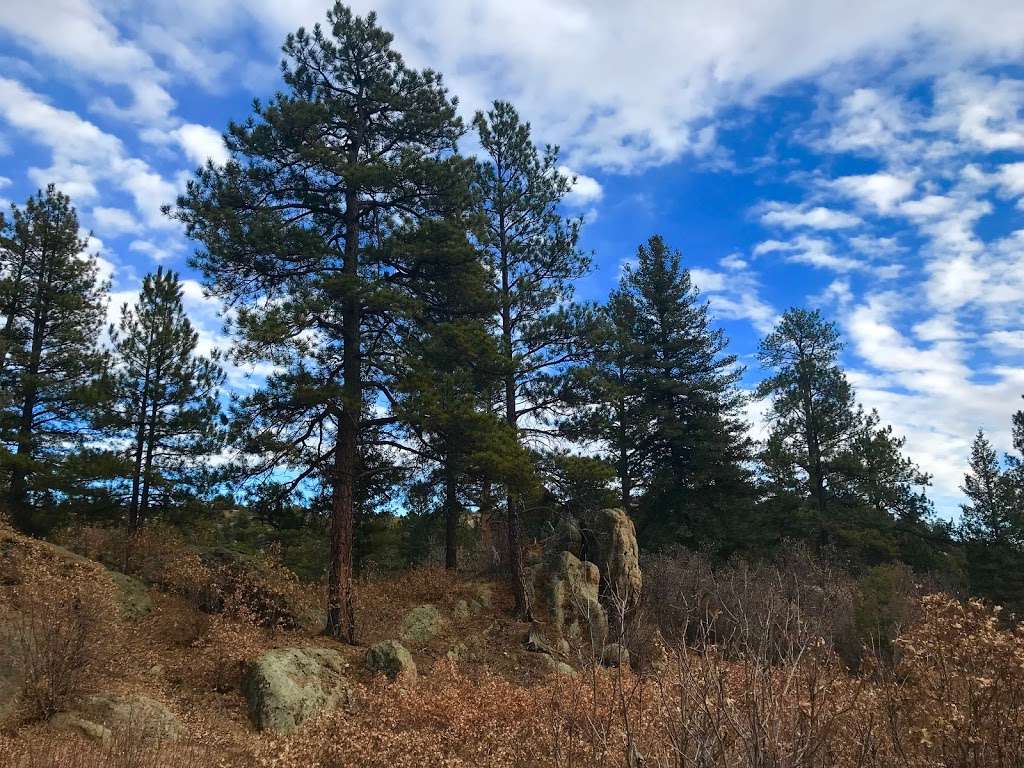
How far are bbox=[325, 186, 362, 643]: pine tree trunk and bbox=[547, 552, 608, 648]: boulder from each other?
585cm

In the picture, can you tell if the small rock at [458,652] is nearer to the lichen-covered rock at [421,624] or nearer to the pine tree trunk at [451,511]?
the lichen-covered rock at [421,624]

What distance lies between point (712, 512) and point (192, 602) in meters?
18.6

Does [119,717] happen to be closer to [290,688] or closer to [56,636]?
[56,636]

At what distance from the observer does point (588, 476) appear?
1681cm

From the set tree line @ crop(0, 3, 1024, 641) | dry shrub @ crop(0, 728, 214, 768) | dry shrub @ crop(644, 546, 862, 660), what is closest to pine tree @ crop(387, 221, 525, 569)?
tree line @ crop(0, 3, 1024, 641)

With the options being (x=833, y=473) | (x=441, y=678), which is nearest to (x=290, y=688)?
(x=441, y=678)

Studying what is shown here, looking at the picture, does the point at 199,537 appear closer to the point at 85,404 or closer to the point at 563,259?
the point at 85,404

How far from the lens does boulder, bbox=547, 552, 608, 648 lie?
54.7ft

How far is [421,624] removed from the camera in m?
15.4

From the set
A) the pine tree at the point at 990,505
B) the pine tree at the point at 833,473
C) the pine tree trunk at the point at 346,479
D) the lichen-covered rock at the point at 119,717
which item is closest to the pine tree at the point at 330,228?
the pine tree trunk at the point at 346,479

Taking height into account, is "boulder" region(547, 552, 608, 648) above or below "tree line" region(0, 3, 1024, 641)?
below

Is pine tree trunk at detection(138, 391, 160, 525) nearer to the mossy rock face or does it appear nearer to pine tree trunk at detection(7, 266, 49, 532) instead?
pine tree trunk at detection(7, 266, 49, 532)

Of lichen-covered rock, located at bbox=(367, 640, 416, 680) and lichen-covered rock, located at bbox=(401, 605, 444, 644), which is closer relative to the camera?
lichen-covered rock, located at bbox=(367, 640, 416, 680)

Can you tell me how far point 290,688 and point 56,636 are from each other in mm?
3244
